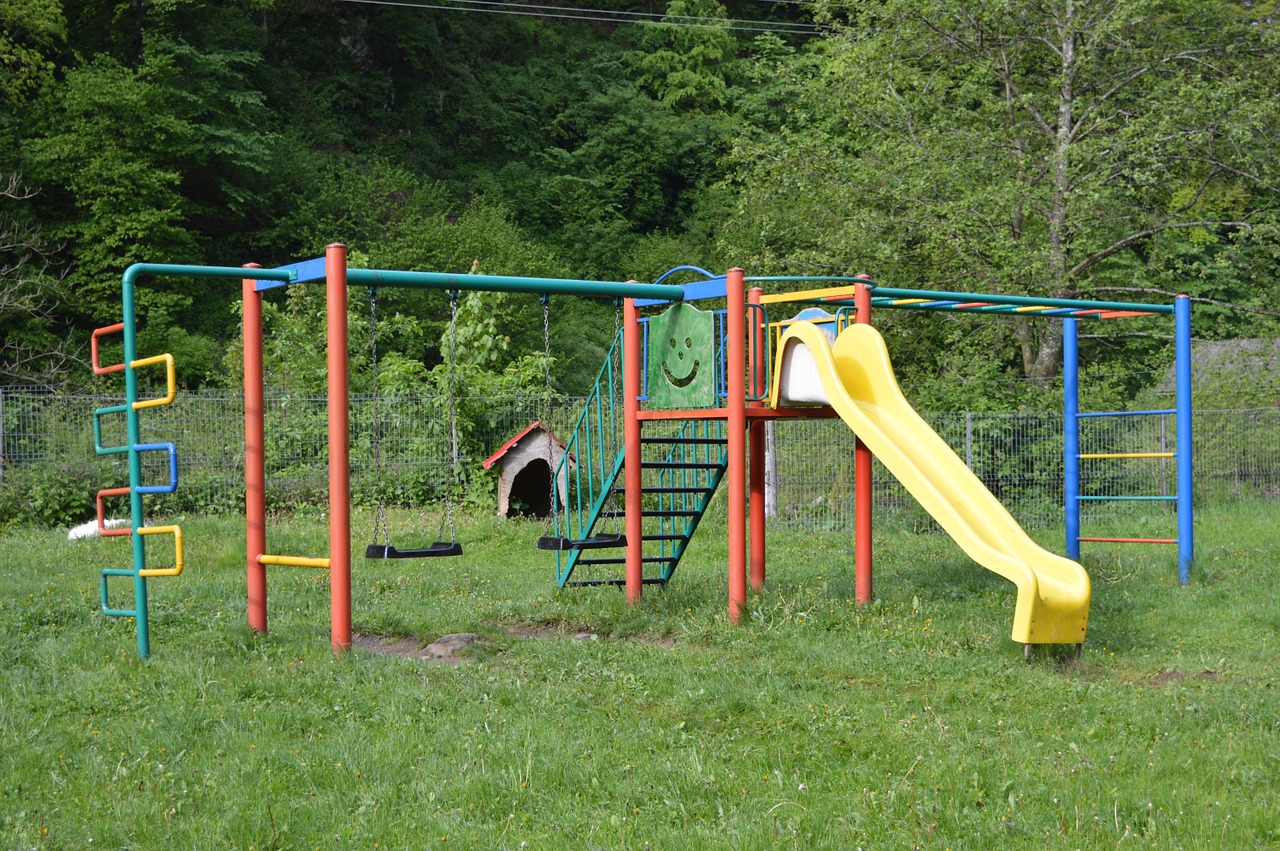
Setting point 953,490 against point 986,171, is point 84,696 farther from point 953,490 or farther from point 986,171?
point 986,171

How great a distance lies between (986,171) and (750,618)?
491 inches

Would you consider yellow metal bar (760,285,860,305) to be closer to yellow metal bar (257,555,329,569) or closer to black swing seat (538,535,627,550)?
black swing seat (538,535,627,550)

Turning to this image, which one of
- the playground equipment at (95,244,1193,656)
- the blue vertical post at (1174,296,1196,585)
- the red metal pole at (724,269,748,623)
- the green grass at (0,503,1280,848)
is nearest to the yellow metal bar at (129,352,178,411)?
the playground equipment at (95,244,1193,656)

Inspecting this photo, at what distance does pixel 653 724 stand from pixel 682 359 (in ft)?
13.1

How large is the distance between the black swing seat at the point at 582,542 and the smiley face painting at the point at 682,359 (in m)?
1.17

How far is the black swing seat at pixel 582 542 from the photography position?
8289 millimetres

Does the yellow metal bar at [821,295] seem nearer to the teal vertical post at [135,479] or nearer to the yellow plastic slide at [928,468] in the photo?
the yellow plastic slide at [928,468]

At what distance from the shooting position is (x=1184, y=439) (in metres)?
10.6

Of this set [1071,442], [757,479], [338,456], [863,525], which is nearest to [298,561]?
[338,456]

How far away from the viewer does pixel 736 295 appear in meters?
8.66

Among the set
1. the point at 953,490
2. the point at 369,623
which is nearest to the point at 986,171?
the point at 953,490

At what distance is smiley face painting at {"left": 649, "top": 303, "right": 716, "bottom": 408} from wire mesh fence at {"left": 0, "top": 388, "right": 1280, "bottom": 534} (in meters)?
5.67

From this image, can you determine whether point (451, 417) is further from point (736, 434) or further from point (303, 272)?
point (303, 272)

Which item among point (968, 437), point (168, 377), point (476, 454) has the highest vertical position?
point (168, 377)
